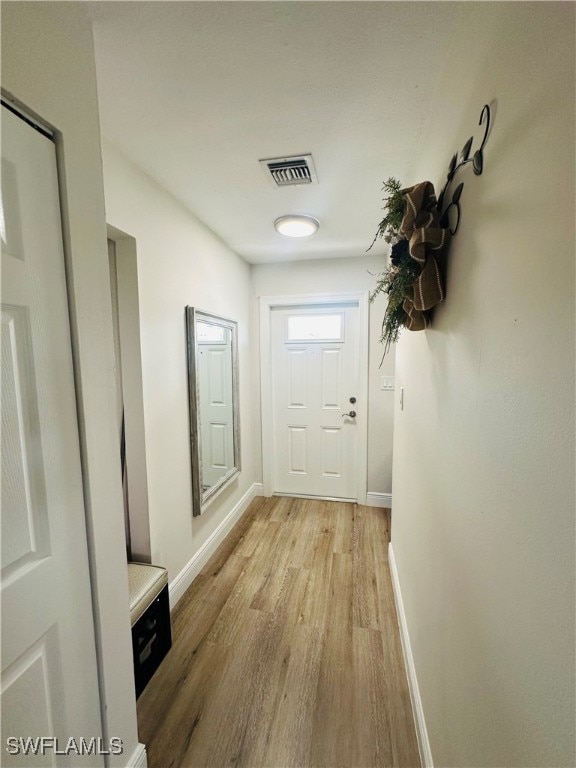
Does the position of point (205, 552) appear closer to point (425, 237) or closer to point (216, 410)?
point (216, 410)

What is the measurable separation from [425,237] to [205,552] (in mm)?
2302

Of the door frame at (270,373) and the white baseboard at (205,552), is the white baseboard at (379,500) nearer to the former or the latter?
the door frame at (270,373)

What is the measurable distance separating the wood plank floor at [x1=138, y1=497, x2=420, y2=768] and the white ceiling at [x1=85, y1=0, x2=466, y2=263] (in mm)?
2370

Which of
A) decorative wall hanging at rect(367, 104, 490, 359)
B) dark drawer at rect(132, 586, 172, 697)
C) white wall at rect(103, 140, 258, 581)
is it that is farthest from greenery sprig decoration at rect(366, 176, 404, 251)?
dark drawer at rect(132, 586, 172, 697)

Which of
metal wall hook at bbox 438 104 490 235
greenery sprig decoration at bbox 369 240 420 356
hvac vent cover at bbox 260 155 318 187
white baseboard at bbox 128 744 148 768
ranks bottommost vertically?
white baseboard at bbox 128 744 148 768

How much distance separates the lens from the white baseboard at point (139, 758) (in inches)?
41.6

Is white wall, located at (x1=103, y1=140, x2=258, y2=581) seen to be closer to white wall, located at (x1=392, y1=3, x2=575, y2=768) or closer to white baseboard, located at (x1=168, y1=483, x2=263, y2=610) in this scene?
white baseboard, located at (x1=168, y1=483, x2=263, y2=610)

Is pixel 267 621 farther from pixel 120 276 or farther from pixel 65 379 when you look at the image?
pixel 120 276

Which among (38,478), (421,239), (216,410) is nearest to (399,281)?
(421,239)

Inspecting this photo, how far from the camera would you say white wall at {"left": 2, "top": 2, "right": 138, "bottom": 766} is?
75cm

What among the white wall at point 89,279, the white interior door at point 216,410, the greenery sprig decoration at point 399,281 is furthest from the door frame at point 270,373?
the white wall at point 89,279

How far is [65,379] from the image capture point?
33.4 inches

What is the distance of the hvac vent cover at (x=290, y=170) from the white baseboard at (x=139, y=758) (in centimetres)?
240

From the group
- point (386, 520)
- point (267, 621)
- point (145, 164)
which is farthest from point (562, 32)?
point (386, 520)
